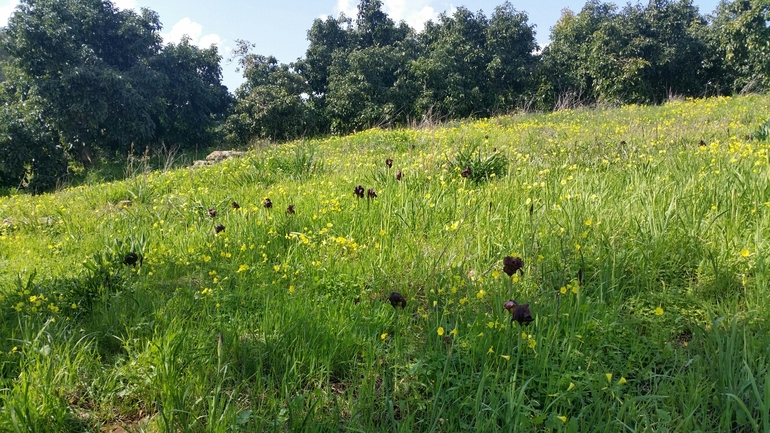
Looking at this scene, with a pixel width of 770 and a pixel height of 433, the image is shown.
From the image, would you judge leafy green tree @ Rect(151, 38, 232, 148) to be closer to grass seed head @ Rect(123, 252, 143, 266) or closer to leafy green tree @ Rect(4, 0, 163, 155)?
leafy green tree @ Rect(4, 0, 163, 155)

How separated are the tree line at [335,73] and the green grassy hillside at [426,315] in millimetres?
13729

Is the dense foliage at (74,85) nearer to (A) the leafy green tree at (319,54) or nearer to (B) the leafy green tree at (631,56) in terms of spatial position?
(A) the leafy green tree at (319,54)

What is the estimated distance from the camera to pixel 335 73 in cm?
2259

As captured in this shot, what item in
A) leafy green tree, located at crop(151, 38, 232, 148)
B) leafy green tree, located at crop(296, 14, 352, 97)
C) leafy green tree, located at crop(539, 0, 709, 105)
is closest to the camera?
leafy green tree, located at crop(539, 0, 709, 105)

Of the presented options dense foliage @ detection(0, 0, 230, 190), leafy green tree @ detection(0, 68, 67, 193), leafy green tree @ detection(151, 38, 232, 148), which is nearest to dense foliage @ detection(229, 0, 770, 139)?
leafy green tree @ detection(151, 38, 232, 148)

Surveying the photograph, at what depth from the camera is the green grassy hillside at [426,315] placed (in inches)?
57.0

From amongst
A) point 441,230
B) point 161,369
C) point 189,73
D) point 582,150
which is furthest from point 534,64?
point 161,369

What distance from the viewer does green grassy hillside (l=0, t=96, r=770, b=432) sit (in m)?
1.45

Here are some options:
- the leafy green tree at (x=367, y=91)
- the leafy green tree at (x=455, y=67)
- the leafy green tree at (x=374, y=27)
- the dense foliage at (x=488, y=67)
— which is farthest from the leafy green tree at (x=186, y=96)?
the leafy green tree at (x=455, y=67)

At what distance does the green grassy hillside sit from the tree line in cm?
1373

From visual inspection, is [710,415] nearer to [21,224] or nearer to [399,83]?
[21,224]

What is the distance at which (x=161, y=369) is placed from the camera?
160 cm

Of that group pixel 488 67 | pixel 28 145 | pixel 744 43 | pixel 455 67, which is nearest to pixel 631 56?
pixel 744 43

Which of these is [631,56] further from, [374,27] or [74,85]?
[74,85]
